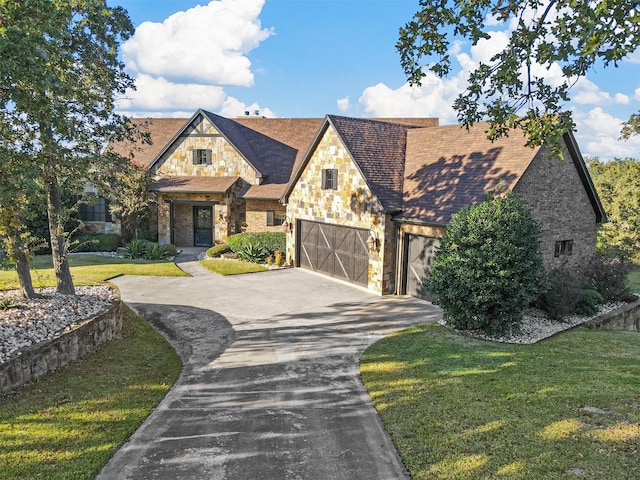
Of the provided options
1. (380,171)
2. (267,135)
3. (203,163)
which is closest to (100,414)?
(380,171)

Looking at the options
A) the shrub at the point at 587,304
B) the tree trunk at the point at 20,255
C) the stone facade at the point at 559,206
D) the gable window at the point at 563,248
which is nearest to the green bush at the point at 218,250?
the tree trunk at the point at 20,255

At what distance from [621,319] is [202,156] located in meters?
23.7

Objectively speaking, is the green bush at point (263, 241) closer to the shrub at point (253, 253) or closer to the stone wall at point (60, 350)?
the shrub at point (253, 253)

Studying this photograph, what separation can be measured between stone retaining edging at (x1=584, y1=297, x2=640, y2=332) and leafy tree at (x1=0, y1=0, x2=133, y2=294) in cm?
1559

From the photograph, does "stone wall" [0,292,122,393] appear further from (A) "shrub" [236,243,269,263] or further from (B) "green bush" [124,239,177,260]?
(B) "green bush" [124,239,177,260]

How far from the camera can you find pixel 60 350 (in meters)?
9.25

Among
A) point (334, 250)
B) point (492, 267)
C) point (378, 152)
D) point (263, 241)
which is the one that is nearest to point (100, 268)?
point (263, 241)

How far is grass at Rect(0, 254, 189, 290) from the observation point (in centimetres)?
1888

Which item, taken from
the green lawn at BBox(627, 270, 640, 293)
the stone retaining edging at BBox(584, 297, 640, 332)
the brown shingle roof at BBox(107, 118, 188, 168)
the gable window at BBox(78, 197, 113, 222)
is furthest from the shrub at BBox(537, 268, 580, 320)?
the gable window at BBox(78, 197, 113, 222)

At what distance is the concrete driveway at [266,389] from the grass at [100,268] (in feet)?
8.44

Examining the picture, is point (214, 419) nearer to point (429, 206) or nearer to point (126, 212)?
point (429, 206)

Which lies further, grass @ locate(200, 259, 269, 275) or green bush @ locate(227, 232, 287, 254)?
green bush @ locate(227, 232, 287, 254)

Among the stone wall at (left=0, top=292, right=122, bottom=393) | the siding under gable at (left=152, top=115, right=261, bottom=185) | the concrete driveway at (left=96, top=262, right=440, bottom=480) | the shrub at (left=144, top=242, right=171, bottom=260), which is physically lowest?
the concrete driveway at (left=96, top=262, right=440, bottom=480)

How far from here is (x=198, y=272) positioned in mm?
21359
